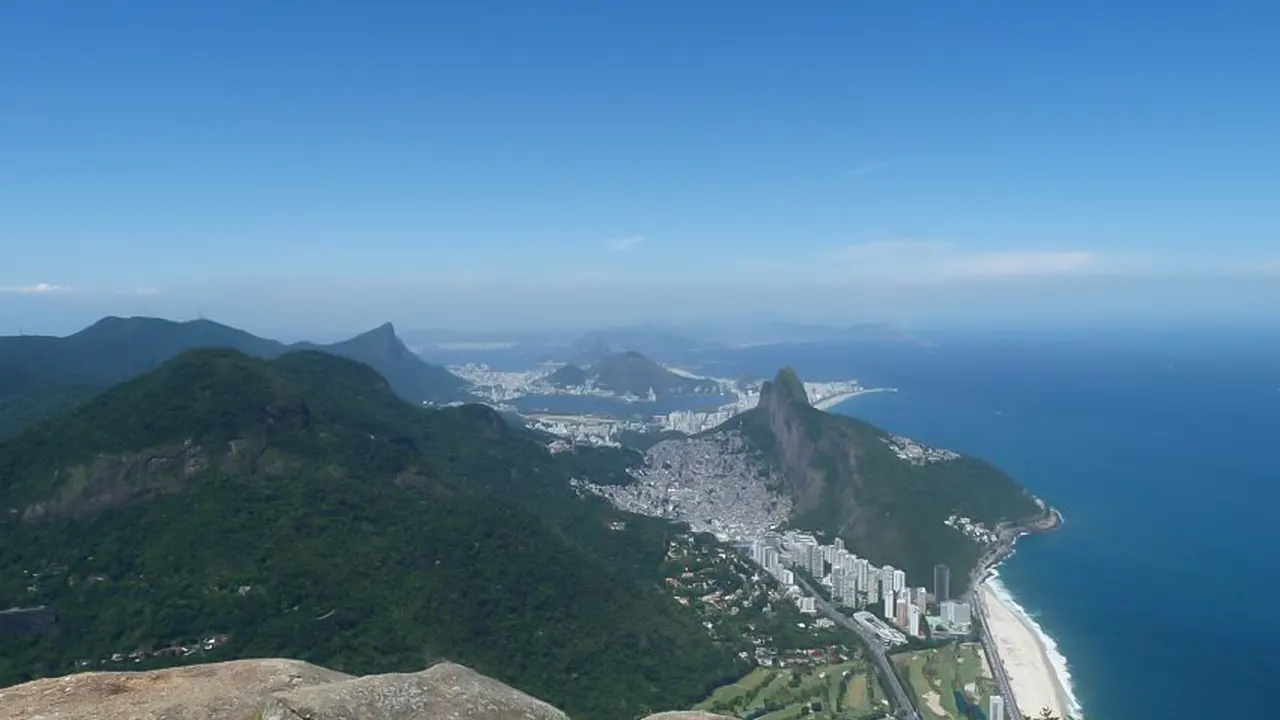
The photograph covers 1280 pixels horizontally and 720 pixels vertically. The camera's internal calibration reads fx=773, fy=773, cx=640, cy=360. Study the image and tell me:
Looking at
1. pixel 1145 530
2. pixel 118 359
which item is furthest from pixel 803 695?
pixel 118 359

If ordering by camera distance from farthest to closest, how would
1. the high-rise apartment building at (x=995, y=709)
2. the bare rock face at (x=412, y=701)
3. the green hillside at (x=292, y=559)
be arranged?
the high-rise apartment building at (x=995, y=709) → the green hillside at (x=292, y=559) → the bare rock face at (x=412, y=701)

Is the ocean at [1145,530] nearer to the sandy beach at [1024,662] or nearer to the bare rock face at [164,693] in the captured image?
the sandy beach at [1024,662]

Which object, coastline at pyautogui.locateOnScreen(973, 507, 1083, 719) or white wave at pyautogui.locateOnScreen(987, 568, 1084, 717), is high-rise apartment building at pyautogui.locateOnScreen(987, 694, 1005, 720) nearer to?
coastline at pyautogui.locateOnScreen(973, 507, 1083, 719)

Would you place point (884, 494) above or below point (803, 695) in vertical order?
above

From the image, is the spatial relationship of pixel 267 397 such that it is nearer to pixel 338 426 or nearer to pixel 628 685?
pixel 338 426

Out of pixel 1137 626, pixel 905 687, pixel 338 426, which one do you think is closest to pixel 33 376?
pixel 338 426

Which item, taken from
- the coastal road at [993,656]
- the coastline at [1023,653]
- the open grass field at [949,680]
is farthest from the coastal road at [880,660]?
the coastline at [1023,653]

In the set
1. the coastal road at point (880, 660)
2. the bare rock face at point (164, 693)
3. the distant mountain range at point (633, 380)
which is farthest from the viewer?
the distant mountain range at point (633, 380)

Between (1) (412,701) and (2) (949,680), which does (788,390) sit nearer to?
(2) (949,680)
